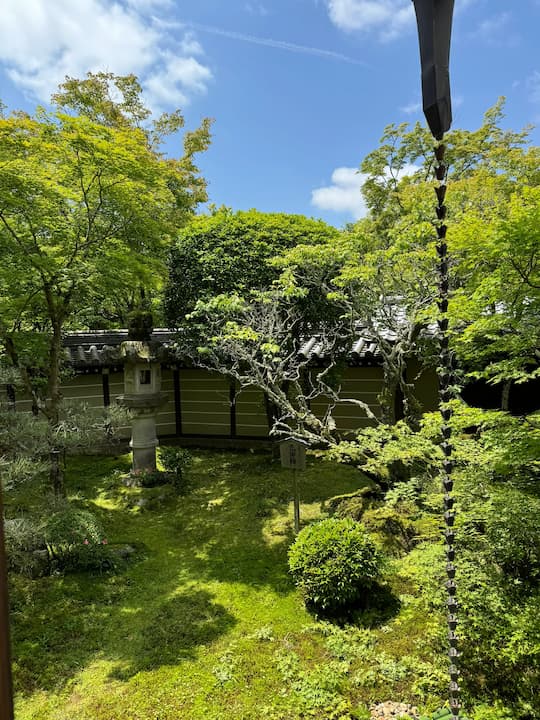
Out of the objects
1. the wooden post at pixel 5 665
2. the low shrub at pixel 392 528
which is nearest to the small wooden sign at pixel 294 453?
the low shrub at pixel 392 528

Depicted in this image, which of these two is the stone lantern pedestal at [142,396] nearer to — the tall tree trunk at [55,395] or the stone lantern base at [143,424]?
the stone lantern base at [143,424]

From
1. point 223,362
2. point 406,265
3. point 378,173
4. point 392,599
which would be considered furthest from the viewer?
point 378,173

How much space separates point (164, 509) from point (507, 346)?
27.3 ft

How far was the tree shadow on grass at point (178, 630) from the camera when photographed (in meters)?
5.14

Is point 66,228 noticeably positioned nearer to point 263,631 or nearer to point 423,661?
→ point 263,631

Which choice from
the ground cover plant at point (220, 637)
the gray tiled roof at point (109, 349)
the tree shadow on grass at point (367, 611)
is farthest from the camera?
the gray tiled roof at point (109, 349)

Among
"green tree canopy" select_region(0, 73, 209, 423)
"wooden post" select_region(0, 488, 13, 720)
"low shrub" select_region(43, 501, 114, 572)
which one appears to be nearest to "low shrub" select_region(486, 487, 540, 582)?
"wooden post" select_region(0, 488, 13, 720)

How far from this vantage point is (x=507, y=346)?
13.0 ft

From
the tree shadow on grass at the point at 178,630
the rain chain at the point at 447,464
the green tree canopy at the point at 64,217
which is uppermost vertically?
the green tree canopy at the point at 64,217

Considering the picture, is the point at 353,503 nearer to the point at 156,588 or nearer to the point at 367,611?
the point at 367,611

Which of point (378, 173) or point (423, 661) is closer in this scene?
point (423, 661)

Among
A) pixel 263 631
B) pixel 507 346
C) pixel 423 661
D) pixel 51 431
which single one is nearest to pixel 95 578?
pixel 51 431

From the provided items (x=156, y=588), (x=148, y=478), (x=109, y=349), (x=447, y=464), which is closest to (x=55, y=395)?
(x=148, y=478)

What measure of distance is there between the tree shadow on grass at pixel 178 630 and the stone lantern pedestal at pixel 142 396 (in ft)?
16.4
